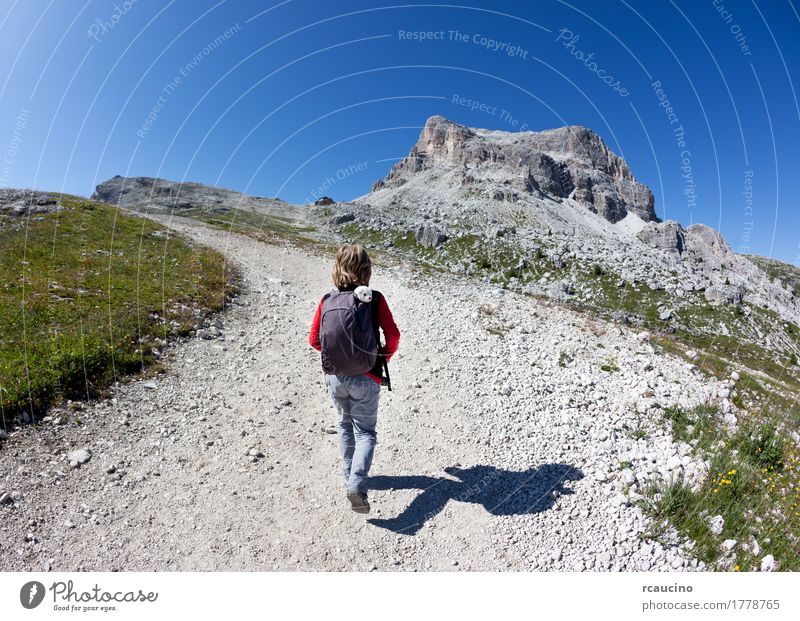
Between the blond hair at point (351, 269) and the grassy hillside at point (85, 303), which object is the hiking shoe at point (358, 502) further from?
the grassy hillside at point (85, 303)

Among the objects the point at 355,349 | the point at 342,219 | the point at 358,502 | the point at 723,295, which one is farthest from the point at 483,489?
the point at 342,219

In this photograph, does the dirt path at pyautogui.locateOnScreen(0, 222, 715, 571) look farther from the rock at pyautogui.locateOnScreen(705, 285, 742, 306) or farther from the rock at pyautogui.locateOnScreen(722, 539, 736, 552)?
the rock at pyautogui.locateOnScreen(705, 285, 742, 306)

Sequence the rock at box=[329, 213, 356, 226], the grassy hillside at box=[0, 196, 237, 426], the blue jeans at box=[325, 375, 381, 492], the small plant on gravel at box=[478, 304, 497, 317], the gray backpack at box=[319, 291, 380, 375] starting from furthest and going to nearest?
the rock at box=[329, 213, 356, 226], the small plant on gravel at box=[478, 304, 497, 317], the grassy hillside at box=[0, 196, 237, 426], the blue jeans at box=[325, 375, 381, 492], the gray backpack at box=[319, 291, 380, 375]

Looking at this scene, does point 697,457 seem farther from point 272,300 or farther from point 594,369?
point 272,300

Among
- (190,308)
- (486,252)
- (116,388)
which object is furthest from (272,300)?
(486,252)

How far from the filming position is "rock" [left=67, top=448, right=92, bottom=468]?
6422mm

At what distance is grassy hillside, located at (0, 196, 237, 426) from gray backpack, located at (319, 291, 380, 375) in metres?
6.47

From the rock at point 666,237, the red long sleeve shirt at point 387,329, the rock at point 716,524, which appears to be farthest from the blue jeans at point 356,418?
the rock at point 666,237

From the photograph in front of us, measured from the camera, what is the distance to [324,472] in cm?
684

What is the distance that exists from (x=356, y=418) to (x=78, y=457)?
5.02m

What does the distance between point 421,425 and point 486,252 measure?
214 ft

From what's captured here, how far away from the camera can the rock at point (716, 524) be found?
5242 millimetres

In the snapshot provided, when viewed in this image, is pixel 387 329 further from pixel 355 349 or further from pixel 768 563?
pixel 768 563

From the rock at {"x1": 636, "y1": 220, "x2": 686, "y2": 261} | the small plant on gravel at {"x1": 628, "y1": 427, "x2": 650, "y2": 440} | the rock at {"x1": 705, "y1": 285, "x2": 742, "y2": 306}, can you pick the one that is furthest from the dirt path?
the rock at {"x1": 636, "y1": 220, "x2": 686, "y2": 261}
